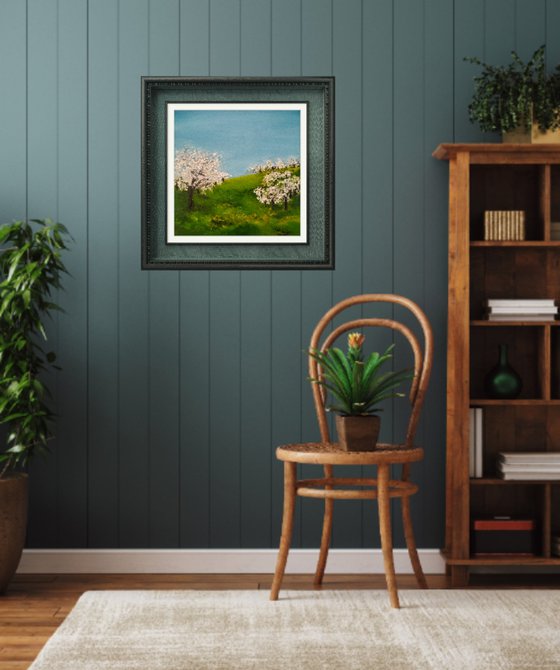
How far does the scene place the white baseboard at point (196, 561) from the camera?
3725 millimetres

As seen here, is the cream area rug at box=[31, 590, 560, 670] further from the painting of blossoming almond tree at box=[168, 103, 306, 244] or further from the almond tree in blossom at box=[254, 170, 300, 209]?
the almond tree in blossom at box=[254, 170, 300, 209]

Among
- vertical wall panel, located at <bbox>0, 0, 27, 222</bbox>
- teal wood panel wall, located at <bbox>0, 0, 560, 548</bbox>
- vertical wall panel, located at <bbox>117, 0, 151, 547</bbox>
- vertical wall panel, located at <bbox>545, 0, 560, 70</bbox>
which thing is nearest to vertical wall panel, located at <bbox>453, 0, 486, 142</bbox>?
teal wood panel wall, located at <bbox>0, 0, 560, 548</bbox>

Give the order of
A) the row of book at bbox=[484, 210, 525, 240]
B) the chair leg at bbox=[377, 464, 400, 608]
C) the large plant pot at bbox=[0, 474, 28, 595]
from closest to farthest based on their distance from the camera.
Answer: the chair leg at bbox=[377, 464, 400, 608] < the large plant pot at bbox=[0, 474, 28, 595] < the row of book at bbox=[484, 210, 525, 240]

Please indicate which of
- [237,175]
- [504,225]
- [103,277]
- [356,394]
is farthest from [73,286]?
[504,225]

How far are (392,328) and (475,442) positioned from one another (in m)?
0.54

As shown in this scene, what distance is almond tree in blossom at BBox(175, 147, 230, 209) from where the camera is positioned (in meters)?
3.78

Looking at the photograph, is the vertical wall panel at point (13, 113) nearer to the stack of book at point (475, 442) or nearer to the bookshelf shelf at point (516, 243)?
the bookshelf shelf at point (516, 243)

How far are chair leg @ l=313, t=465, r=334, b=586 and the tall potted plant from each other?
1.07 m

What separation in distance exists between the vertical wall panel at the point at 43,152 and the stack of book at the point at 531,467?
1.82 m

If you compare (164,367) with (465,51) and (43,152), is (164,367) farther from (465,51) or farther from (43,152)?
(465,51)

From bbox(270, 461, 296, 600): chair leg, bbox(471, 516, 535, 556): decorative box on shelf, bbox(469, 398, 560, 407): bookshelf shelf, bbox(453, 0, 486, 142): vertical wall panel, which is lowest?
bbox(471, 516, 535, 556): decorative box on shelf

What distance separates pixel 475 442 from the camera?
3.54 meters

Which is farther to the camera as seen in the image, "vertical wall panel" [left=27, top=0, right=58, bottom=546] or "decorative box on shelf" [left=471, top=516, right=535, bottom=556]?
"vertical wall panel" [left=27, top=0, right=58, bottom=546]

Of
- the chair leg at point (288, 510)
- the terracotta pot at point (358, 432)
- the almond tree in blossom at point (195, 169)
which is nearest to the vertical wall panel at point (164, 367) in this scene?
the almond tree in blossom at point (195, 169)
